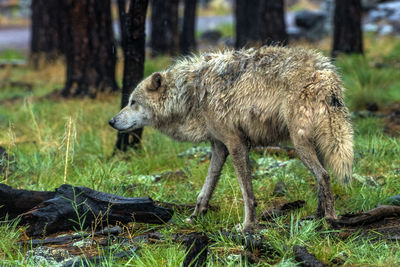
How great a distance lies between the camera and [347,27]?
47.3 ft

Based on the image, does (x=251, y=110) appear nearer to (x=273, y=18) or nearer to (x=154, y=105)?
(x=154, y=105)

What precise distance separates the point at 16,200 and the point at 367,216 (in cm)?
330

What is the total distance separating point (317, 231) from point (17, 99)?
9841 millimetres

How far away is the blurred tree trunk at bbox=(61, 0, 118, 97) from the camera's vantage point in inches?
440

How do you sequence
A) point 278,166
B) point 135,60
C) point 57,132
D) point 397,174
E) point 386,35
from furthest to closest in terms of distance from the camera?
point 386,35
point 57,132
point 135,60
point 278,166
point 397,174

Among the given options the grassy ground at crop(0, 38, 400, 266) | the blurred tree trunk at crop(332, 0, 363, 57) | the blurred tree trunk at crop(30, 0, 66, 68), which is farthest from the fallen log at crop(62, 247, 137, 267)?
the blurred tree trunk at crop(30, 0, 66, 68)

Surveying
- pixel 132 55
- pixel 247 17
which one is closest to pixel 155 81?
pixel 132 55

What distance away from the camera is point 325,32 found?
2516 centimetres

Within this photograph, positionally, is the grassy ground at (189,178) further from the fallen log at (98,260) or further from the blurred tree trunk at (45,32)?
the blurred tree trunk at (45,32)

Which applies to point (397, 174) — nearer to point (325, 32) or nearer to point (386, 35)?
point (386, 35)

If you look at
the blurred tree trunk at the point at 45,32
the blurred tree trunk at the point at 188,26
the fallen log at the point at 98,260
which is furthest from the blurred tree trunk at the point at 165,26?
the fallen log at the point at 98,260

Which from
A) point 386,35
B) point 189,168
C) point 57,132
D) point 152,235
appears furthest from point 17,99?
point 386,35

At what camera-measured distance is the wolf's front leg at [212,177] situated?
18.0ft

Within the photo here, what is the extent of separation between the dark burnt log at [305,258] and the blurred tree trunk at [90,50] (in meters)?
7.86
